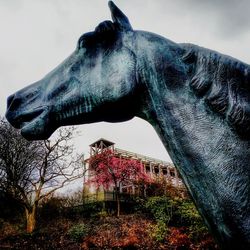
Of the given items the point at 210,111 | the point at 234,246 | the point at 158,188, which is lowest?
the point at 234,246

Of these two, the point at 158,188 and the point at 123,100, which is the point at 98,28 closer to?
the point at 123,100

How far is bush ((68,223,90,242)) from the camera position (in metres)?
19.7

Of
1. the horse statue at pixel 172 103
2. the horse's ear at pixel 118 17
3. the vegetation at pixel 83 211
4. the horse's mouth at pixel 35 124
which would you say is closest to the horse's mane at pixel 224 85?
the horse statue at pixel 172 103

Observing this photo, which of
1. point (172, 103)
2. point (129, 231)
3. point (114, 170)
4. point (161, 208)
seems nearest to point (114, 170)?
point (114, 170)

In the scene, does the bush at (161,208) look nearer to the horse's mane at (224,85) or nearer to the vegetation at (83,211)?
the vegetation at (83,211)

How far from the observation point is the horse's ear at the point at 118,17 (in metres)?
1.78

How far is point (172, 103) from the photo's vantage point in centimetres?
146

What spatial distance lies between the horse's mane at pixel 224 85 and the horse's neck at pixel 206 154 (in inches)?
1.6

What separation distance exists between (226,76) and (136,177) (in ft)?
87.4

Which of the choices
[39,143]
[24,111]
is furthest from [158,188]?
[24,111]

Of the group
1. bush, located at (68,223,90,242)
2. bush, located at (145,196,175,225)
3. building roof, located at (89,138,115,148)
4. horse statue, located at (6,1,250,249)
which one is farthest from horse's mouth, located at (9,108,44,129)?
building roof, located at (89,138,115,148)

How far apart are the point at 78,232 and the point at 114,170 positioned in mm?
8348

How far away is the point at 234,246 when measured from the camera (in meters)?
1.18

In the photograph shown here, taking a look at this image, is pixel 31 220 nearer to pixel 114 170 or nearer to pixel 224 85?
pixel 114 170
